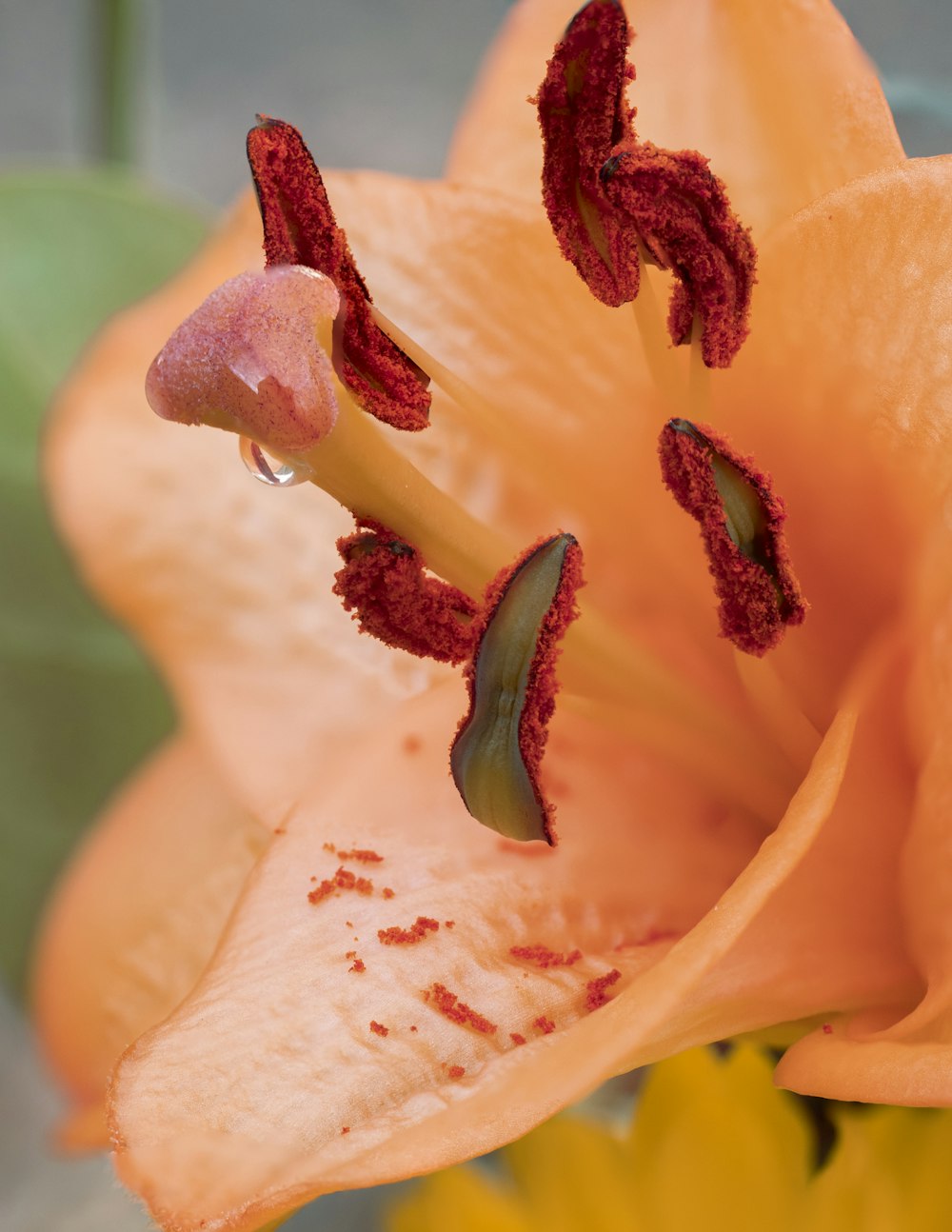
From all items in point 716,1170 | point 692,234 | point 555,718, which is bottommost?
point 716,1170

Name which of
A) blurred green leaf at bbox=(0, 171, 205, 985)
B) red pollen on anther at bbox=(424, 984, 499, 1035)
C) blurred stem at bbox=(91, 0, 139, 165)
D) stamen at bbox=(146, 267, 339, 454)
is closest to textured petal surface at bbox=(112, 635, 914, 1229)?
red pollen on anther at bbox=(424, 984, 499, 1035)

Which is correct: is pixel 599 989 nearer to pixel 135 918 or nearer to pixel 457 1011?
pixel 457 1011

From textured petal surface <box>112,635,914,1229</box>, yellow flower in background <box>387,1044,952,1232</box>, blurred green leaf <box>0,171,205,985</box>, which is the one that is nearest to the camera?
textured petal surface <box>112,635,914,1229</box>

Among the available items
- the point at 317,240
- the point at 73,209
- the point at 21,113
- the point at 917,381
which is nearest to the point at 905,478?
the point at 917,381

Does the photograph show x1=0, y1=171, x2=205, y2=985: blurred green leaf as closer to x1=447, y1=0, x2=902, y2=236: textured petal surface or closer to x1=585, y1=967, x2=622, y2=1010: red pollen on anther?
x1=447, y1=0, x2=902, y2=236: textured petal surface

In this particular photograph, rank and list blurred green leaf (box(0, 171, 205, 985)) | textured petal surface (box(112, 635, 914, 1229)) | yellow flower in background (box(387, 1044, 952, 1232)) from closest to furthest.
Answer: textured petal surface (box(112, 635, 914, 1229)), yellow flower in background (box(387, 1044, 952, 1232)), blurred green leaf (box(0, 171, 205, 985))

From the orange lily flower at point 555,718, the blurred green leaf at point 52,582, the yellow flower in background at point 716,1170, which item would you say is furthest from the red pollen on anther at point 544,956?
the blurred green leaf at point 52,582

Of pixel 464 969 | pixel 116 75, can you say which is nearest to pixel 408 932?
pixel 464 969
